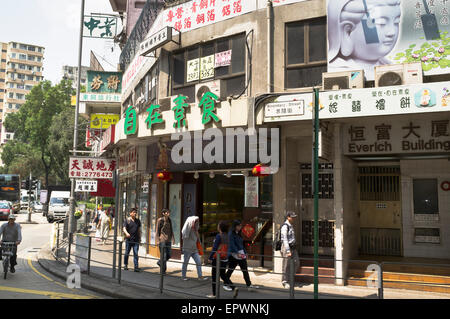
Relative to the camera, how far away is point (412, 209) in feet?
37.2

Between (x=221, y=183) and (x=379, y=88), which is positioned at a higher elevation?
(x=379, y=88)

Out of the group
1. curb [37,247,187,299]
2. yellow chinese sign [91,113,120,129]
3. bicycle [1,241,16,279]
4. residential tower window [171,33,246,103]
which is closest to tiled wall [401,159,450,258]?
residential tower window [171,33,246,103]

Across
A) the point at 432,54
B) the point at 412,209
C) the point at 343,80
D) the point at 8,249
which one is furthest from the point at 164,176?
the point at 432,54

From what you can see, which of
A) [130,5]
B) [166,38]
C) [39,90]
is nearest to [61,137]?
[39,90]

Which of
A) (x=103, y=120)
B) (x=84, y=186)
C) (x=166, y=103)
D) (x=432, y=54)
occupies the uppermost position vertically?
(x=103, y=120)

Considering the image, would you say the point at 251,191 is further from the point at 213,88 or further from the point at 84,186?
the point at 84,186

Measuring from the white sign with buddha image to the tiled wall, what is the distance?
3200mm

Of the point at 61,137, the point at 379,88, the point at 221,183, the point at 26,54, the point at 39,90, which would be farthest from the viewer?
the point at 26,54

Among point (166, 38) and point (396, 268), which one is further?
point (166, 38)

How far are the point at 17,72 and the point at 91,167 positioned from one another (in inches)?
4292

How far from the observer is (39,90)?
61.6 metres

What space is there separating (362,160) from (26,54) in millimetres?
120246

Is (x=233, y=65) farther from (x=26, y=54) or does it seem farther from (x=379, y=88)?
(x=26, y=54)

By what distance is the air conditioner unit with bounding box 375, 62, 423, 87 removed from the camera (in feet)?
29.2
